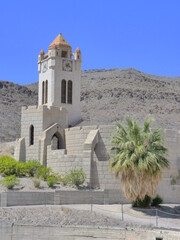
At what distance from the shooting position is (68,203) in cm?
2875

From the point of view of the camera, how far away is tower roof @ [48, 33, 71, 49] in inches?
1635

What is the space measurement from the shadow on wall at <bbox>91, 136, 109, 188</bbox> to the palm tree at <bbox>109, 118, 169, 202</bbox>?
4.24m

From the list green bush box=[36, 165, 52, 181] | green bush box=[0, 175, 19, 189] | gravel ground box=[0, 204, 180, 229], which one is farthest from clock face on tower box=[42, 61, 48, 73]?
gravel ground box=[0, 204, 180, 229]

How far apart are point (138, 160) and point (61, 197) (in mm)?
5141

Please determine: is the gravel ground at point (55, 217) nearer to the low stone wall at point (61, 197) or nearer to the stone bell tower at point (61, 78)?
the low stone wall at point (61, 197)

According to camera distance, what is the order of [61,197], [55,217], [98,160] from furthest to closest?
[98,160] < [61,197] < [55,217]

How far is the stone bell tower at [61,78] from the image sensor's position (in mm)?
41438

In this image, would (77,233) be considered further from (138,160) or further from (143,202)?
(143,202)

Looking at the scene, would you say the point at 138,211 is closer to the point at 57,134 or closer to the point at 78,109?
the point at 57,134

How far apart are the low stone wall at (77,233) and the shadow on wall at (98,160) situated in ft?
32.1

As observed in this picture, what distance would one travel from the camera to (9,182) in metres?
29.3

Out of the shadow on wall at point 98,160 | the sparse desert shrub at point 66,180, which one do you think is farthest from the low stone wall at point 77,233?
the shadow on wall at point 98,160

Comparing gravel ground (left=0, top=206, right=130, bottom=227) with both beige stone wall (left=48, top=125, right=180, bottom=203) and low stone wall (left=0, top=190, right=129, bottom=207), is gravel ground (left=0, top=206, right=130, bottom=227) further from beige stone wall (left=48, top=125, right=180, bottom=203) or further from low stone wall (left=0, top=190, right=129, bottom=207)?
beige stone wall (left=48, top=125, right=180, bottom=203)

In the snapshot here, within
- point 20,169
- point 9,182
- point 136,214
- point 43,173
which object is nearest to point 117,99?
point 20,169
